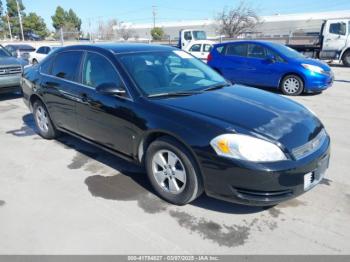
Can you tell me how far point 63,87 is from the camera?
14.7ft

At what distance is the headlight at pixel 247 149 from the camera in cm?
269

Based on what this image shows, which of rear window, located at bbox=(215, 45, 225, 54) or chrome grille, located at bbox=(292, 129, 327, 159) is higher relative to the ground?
rear window, located at bbox=(215, 45, 225, 54)

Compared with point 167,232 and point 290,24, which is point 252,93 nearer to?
point 167,232

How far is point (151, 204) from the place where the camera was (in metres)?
3.33

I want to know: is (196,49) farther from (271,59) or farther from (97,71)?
(97,71)

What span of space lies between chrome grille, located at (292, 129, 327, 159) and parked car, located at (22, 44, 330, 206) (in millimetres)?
11

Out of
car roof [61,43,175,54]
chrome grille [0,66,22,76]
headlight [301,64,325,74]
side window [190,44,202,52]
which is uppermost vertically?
car roof [61,43,175,54]

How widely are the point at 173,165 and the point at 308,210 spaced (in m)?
1.42

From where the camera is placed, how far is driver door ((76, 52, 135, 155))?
140 inches

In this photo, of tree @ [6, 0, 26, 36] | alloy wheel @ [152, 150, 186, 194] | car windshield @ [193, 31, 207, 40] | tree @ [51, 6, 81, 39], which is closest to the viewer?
alloy wheel @ [152, 150, 186, 194]

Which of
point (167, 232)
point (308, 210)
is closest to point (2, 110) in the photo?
point (167, 232)

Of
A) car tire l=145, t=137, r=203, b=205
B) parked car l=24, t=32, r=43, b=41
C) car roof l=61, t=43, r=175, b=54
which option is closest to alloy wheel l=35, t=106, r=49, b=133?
car roof l=61, t=43, r=175, b=54

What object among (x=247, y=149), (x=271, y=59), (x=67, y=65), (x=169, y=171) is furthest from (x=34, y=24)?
(x=247, y=149)

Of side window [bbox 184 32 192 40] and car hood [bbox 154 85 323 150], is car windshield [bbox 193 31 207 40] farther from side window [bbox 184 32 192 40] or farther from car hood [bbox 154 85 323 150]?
car hood [bbox 154 85 323 150]
